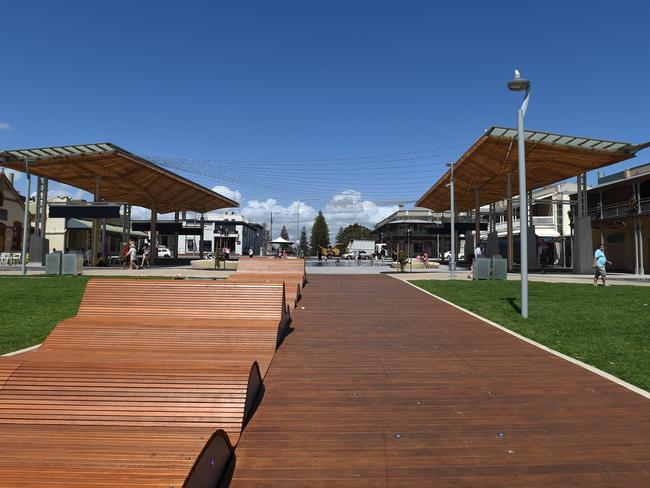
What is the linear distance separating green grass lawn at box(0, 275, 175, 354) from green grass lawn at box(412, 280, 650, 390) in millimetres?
8593

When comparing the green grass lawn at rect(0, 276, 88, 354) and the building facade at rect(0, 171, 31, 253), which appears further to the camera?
the building facade at rect(0, 171, 31, 253)

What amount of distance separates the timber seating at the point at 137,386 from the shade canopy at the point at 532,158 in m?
20.7

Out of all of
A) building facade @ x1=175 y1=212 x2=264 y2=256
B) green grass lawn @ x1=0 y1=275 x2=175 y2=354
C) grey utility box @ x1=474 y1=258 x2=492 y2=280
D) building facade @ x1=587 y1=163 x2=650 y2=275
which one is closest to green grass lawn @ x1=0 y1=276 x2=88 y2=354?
green grass lawn @ x1=0 y1=275 x2=175 y2=354

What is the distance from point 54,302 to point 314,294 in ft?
23.3

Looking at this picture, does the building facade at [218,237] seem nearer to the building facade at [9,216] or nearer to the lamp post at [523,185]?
the building facade at [9,216]

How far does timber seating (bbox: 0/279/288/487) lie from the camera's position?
264 cm

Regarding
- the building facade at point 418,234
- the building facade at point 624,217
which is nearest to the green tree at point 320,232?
the building facade at point 418,234

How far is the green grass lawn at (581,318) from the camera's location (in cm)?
648

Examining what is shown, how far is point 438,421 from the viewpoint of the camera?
13.4ft

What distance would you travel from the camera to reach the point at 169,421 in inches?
143

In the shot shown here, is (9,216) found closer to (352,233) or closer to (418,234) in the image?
(418,234)

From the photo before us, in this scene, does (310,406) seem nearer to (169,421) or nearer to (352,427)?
(352,427)

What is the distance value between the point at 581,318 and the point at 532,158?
1930cm

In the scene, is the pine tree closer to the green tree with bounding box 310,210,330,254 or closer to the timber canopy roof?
the green tree with bounding box 310,210,330,254
